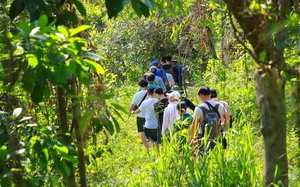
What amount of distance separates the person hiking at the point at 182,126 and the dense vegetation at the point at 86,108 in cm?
21

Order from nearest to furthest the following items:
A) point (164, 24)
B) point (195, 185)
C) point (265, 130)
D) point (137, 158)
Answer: point (265, 130)
point (195, 185)
point (137, 158)
point (164, 24)

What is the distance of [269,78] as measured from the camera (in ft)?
12.3

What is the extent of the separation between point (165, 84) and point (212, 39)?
3370mm

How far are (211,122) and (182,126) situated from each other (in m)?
0.58

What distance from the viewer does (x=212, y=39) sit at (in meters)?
18.3

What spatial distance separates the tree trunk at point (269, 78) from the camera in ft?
11.1

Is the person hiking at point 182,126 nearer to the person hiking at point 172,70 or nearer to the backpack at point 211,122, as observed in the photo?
the backpack at point 211,122

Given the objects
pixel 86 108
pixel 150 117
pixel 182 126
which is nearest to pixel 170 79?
pixel 150 117

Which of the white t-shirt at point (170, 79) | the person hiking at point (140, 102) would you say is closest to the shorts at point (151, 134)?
the person hiking at point (140, 102)

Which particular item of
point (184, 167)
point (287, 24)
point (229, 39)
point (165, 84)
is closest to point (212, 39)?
point (165, 84)

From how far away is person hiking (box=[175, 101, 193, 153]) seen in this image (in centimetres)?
796

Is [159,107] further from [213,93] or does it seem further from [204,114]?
[204,114]

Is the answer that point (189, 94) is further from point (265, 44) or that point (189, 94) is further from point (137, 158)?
point (265, 44)

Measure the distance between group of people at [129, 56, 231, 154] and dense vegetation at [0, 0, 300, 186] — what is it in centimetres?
37
